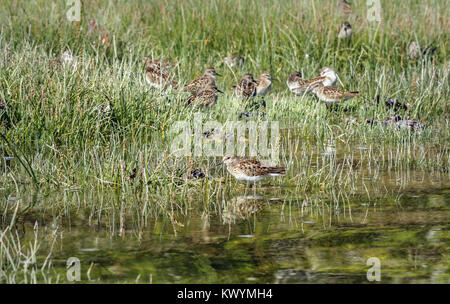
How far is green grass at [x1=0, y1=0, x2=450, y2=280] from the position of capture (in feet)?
24.0

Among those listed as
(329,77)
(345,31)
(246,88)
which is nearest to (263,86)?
(246,88)

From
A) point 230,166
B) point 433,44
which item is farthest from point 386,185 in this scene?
point 433,44

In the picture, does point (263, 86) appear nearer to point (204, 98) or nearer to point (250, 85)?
point (250, 85)

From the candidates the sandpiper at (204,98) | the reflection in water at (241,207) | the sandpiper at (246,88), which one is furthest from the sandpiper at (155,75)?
the reflection in water at (241,207)

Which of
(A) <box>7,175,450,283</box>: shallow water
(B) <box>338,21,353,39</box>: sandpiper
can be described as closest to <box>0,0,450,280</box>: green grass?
(B) <box>338,21,353,39</box>: sandpiper

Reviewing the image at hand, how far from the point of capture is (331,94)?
1124 cm

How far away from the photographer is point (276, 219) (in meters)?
6.45

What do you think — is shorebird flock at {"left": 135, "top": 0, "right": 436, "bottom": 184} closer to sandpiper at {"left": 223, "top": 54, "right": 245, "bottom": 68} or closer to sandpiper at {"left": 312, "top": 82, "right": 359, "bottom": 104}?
sandpiper at {"left": 312, "top": 82, "right": 359, "bottom": 104}

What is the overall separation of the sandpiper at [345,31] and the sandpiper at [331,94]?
2.50m

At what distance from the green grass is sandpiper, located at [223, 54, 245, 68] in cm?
19

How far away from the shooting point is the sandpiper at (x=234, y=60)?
44.9 feet

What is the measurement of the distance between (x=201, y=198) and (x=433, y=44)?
27.9 ft

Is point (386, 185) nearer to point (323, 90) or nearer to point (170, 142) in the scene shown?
point (170, 142)
